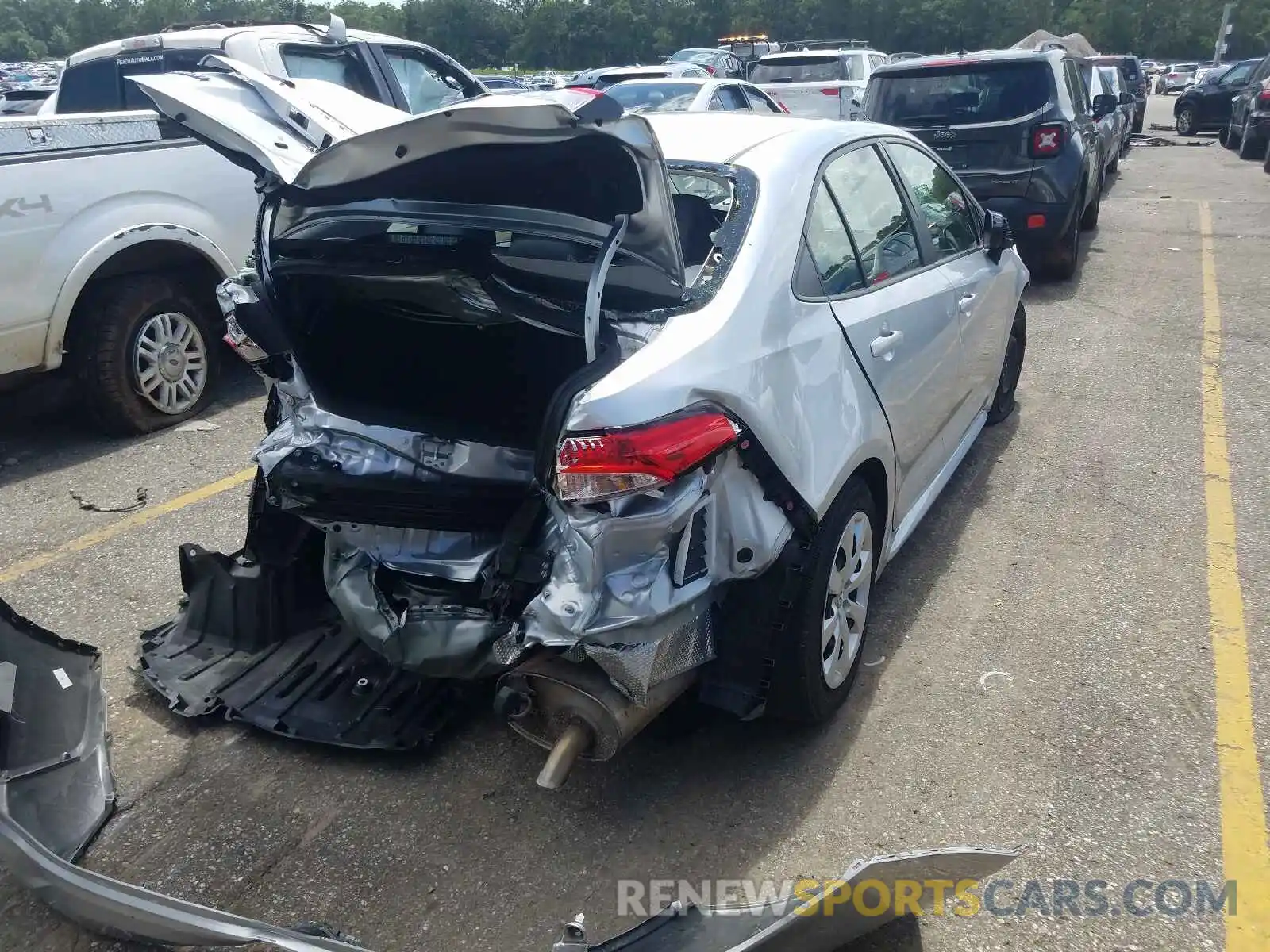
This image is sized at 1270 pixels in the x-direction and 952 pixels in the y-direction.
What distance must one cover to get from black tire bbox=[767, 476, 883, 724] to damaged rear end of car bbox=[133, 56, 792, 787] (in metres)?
0.21

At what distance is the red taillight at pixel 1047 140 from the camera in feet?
27.4

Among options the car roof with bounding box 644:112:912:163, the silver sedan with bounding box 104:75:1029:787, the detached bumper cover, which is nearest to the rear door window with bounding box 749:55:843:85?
the car roof with bounding box 644:112:912:163

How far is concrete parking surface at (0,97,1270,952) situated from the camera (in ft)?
8.50

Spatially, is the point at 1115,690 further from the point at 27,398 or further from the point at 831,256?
the point at 27,398

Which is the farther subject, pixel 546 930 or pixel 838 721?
pixel 838 721

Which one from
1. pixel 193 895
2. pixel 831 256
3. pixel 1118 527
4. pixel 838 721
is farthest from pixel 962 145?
pixel 193 895

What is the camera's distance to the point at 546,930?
8.15 feet

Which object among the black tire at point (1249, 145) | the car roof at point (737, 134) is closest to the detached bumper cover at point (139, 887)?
the car roof at point (737, 134)

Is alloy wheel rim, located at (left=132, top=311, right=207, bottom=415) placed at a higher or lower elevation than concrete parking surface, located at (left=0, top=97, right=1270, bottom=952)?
higher

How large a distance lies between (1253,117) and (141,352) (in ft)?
59.7

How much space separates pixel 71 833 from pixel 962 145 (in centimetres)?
816

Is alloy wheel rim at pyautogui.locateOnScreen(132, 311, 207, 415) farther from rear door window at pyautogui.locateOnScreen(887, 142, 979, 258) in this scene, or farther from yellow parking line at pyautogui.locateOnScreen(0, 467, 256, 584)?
rear door window at pyautogui.locateOnScreen(887, 142, 979, 258)

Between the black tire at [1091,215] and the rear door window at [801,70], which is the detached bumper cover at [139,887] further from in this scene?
the rear door window at [801,70]

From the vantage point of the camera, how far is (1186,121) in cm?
2275
